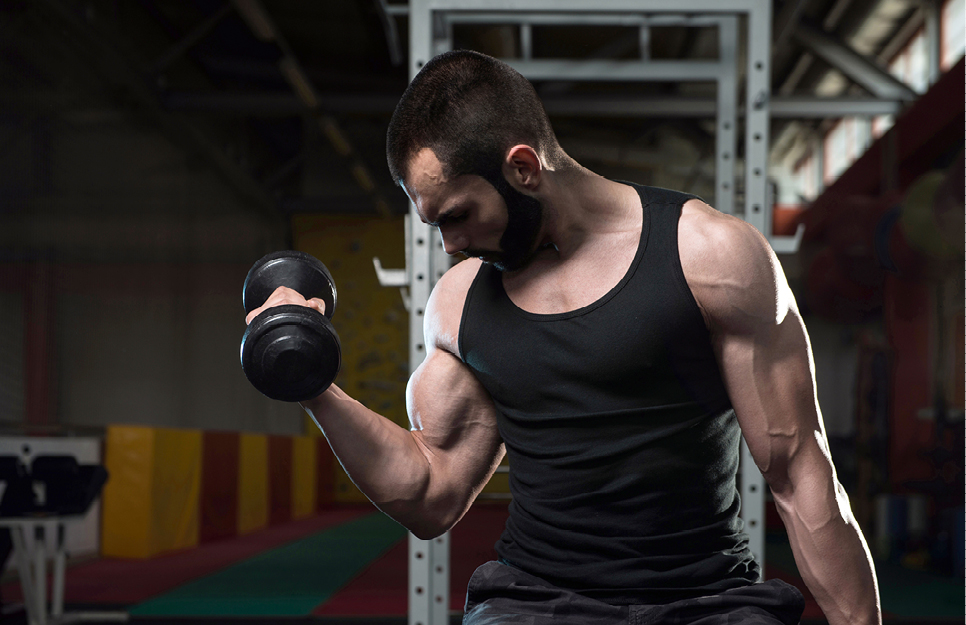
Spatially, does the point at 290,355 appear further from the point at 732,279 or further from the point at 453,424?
the point at 732,279

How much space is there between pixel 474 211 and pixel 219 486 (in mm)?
5835

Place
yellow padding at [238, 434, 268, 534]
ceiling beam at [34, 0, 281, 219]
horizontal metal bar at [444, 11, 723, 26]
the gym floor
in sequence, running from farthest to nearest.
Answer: yellow padding at [238, 434, 268, 534]
ceiling beam at [34, 0, 281, 219]
the gym floor
horizontal metal bar at [444, 11, 723, 26]

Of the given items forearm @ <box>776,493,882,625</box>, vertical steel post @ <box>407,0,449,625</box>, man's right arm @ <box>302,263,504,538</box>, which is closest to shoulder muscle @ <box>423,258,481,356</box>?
man's right arm @ <box>302,263,504,538</box>

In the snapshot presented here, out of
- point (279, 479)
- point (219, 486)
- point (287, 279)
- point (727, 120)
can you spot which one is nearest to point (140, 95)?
point (219, 486)

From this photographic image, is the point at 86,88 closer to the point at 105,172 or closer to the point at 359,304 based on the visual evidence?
the point at 105,172

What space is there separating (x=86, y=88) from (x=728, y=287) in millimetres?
5340

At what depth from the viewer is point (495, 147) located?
0.98 m

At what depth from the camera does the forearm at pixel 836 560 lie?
97cm

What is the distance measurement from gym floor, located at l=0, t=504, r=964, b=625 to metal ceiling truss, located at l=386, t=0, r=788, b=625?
4.35 ft

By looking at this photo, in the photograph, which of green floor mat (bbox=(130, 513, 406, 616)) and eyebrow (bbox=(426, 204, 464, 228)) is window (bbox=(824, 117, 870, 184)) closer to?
green floor mat (bbox=(130, 513, 406, 616))

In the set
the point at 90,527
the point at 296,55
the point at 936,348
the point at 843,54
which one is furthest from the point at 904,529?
the point at 296,55

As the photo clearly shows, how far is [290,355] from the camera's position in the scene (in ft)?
3.05

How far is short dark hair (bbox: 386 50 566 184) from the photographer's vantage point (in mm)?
973

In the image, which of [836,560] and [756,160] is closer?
[836,560]
